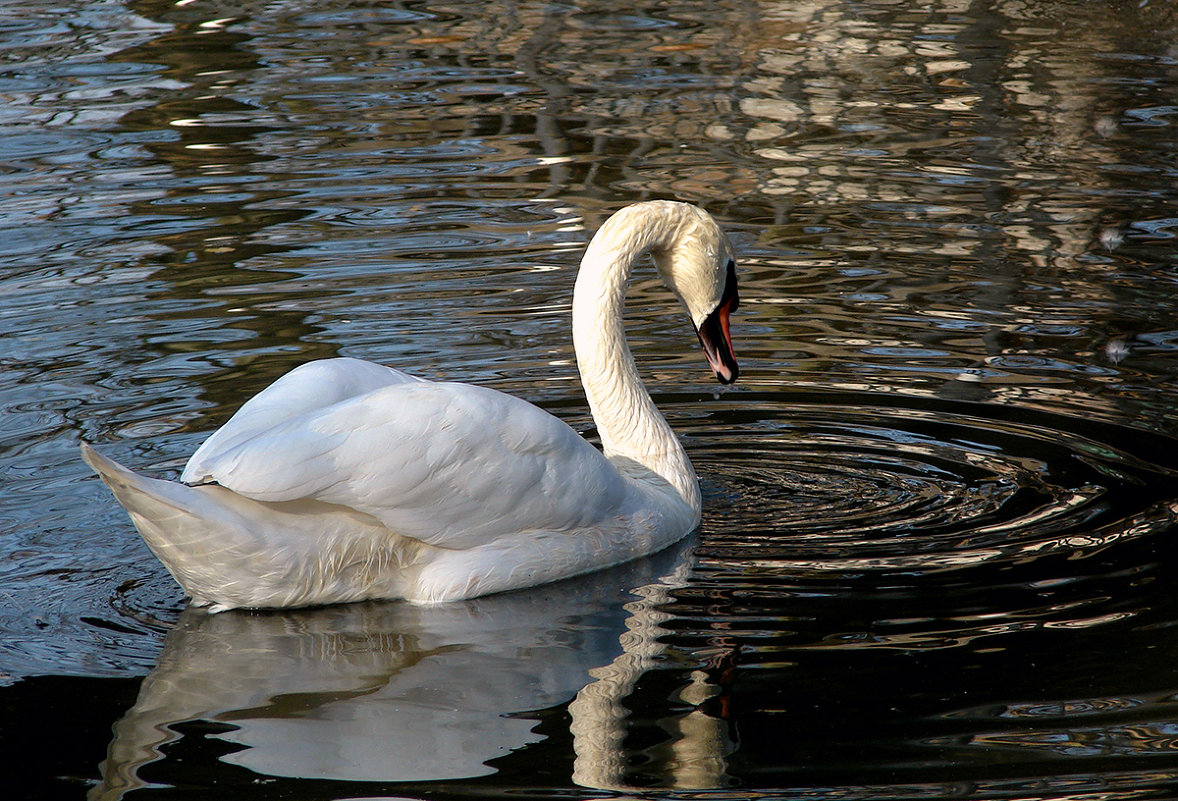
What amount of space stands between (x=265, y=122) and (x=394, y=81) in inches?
71.5

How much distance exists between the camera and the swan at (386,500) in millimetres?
5262

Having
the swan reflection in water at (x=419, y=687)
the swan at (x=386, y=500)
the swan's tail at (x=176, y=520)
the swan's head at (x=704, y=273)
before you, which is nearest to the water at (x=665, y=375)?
the swan reflection in water at (x=419, y=687)

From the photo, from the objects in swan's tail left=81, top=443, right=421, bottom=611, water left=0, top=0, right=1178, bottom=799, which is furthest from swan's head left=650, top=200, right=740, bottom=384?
swan's tail left=81, top=443, right=421, bottom=611

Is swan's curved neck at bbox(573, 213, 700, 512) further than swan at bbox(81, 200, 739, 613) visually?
Yes

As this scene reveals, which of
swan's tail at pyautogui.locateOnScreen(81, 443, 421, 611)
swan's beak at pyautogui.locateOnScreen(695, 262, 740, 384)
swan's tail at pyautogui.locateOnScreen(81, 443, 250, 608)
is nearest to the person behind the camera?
swan's tail at pyautogui.locateOnScreen(81, 443, 250, 608)

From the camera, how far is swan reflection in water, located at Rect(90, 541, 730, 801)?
14.8ft

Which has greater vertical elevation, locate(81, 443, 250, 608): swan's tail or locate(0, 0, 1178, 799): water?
locate(81, 443, 250, 608): swan's tail

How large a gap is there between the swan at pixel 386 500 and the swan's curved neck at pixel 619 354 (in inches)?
6.4

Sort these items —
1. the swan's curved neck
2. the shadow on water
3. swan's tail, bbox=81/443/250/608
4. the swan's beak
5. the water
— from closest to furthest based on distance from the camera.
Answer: the shadow on water, the water, swan's tail, bbox=81/443/250/608, the swan's curved neck, the swan's beak

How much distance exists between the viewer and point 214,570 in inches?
212

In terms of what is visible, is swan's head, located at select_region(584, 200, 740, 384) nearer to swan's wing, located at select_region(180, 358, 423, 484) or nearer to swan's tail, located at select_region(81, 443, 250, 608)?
swan's wing, located at select_region(180, 358, 423, 484)

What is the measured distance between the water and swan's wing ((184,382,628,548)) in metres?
0.34

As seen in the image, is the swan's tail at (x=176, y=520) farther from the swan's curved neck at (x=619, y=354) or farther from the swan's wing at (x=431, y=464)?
the swan's curved neck at (x=619, y=354)

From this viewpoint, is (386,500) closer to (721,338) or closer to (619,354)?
(619,354)
